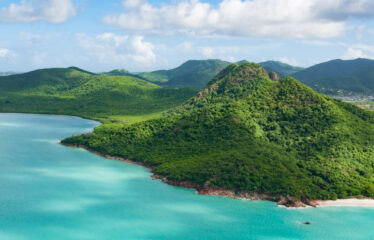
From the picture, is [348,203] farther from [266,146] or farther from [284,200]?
[266,146]

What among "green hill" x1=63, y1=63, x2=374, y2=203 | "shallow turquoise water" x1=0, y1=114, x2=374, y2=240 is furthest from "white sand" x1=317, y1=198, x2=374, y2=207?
"shallow turquoise water" x1=0, y1=114, x2=374, y2=240

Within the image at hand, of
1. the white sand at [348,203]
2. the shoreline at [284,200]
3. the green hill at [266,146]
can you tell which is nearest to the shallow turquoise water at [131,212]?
the shoreline at [284,200]

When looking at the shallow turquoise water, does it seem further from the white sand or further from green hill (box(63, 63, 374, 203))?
green hill (box(63, 63, 374, 203))

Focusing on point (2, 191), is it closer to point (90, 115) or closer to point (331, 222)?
point (331, 222)

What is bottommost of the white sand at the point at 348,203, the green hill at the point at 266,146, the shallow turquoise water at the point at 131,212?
the shallow turquoise water at the point at 131,212

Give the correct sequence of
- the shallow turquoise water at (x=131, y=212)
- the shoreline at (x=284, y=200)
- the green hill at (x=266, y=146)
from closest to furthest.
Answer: the shallow turquoise water at (x=131, y=212)
the shoreline at (x=284, y=200)
the green hill at (x=266, y=146)

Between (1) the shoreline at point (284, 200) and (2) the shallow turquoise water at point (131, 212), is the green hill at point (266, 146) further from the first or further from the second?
(2) the shallow turquoise water at point (131, 212)
